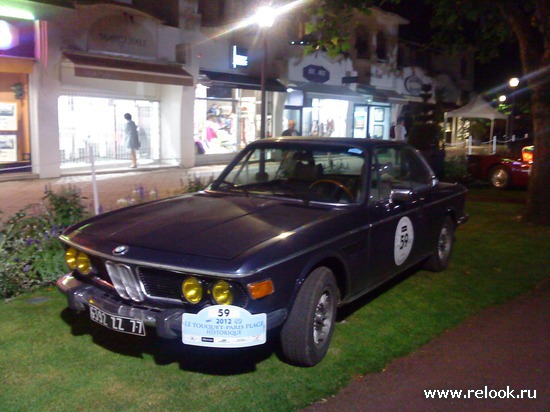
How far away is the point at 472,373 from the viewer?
452 centimetres

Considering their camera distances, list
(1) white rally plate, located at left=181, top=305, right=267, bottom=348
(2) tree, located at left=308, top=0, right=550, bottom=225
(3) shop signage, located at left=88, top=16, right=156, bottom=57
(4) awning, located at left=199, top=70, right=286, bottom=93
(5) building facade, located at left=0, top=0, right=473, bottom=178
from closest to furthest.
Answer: (1) white rally plate, located at left=181, top=305, right=267, bottom=348
(2) tree, located at left=308, top=0, right=550, bottom=225
(5) building facade, located at left=0, top=0, right=473, bottom=178
(3) shop signage, located at left=88, top=16, right=156, bottom=57
(4) awning, located at left=199, top=70, right=286, bottom=93

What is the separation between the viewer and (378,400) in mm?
4051

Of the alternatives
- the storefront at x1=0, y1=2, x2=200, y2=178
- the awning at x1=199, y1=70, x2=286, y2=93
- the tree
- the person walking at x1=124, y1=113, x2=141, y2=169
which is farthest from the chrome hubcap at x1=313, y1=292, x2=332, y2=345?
the awning at x1=199, y1=70, x2=286, y2=93

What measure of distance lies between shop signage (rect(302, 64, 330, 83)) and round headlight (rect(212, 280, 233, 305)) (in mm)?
21917

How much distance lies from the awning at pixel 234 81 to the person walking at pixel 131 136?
3.36 metres

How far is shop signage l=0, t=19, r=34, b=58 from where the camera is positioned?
47.0ft

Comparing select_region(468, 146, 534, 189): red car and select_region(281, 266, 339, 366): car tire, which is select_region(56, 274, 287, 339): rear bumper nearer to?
select_region(281, 266, 339, 366): car tire

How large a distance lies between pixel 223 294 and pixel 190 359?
872 mm

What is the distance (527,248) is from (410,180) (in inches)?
127

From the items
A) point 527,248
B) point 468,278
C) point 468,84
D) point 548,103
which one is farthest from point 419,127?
point 468,84

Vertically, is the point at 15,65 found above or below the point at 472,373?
above

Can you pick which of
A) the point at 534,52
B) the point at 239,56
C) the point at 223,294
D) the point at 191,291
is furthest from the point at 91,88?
the point at 223,294

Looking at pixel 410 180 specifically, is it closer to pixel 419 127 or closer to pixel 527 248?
pixel 527 248

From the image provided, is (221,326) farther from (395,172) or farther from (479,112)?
(479,112)
